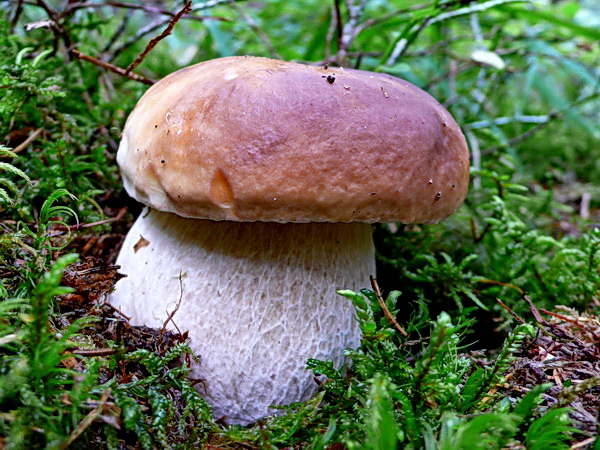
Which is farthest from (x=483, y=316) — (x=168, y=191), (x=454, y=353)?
(x=168, y=191)

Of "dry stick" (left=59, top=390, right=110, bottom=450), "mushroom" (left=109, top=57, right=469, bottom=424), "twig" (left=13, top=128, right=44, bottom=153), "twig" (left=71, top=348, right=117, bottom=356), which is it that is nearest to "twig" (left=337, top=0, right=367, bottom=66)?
"mushroom" (left=109, top=57, right=469, bottom=424)

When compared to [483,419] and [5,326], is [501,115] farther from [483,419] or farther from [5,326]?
[5,326]

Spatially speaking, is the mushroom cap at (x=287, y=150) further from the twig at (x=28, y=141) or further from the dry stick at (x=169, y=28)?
the twig at (x=28, y=141)

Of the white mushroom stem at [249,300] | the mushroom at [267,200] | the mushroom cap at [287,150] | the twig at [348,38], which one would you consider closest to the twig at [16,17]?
the mushroom at [267,200]

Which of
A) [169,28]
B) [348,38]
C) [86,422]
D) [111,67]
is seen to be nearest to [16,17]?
[111,67]

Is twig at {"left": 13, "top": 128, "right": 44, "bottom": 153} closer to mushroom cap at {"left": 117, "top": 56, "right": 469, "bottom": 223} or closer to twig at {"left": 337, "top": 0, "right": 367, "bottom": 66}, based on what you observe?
mushroom cap at {"left": 117, "top": 56, "right": 469, "bottom": 223}

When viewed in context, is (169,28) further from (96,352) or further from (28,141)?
(96,352)
